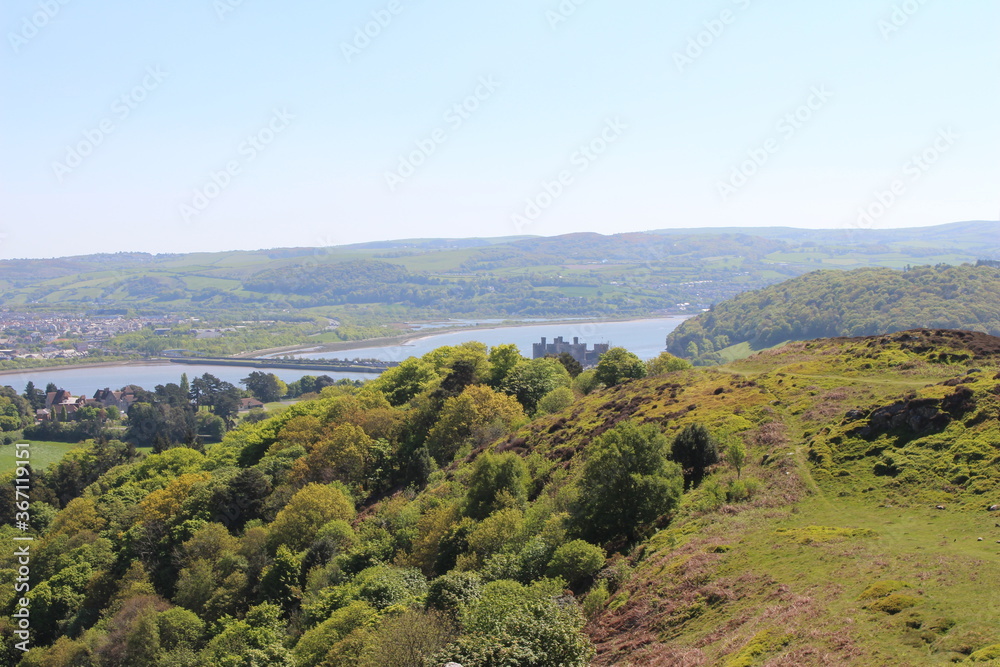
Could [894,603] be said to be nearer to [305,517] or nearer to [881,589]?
[881,589]

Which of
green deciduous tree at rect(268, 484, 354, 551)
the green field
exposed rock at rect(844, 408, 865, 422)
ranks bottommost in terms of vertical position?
the green field

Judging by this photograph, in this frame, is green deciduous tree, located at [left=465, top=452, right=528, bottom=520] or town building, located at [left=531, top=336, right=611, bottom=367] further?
town building, located at [left=531, top=336, right=611, bottom=367]

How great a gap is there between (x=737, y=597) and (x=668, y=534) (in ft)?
24.3

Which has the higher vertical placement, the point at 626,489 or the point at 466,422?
the point at 626,489

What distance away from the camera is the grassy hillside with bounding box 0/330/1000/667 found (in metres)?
20.4

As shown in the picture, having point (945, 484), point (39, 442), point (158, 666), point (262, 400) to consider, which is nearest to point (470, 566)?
point (158, 666)

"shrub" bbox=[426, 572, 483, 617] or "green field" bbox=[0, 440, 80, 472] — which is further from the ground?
"shrub" bbox=[426, 572, 483, 617]

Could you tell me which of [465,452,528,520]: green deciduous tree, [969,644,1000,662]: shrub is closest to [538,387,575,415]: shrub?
[465,452,528,520]: green deciduous tree

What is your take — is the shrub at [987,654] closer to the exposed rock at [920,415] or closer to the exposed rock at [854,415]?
the exposed rock at [920,415]

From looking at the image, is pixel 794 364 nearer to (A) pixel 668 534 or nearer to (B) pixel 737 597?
(A) pixel 668 534

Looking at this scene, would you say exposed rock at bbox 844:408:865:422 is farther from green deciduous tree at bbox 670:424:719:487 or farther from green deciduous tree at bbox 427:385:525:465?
green deciduous tree at bbox 427:385:525:465

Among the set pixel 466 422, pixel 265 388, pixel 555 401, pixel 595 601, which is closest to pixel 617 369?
pixel 555 401

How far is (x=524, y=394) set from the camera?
71.4m

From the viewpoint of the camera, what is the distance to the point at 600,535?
32.6 metres
